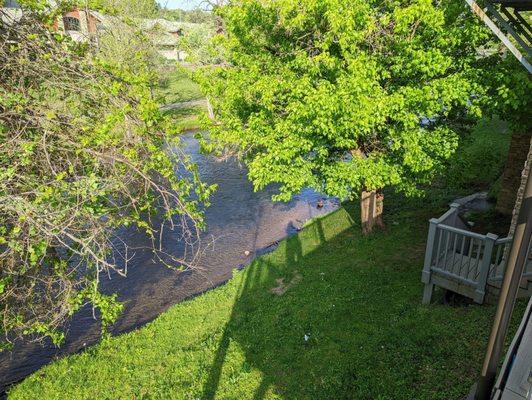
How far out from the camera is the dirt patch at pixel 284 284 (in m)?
11.3

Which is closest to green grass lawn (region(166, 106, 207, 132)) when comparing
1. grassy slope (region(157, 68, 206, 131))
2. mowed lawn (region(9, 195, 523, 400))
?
grassy slope (region(157, 68, 206, 131))

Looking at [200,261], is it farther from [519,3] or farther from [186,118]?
[186,118]

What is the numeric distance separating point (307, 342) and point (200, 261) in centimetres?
730

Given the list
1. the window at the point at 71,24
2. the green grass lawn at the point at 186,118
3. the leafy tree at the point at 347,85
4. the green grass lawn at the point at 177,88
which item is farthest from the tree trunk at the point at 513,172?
the green grass lawn at the point at 177,88

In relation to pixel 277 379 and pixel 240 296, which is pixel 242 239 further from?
pixel 277 379

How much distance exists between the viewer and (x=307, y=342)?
8.38 meters

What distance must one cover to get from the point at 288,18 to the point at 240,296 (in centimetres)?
818

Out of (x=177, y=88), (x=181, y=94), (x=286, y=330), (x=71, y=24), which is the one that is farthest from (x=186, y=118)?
(x=286, y=330)

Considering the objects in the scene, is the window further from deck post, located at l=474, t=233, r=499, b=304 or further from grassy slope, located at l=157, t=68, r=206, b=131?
grassy slope, located at l=157, t=68, r=206, b=131

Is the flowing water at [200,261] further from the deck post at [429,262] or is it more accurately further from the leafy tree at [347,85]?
the deck post at [429,262]

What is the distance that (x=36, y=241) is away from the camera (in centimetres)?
A: 466

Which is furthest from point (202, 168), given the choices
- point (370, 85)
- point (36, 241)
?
point (36, 241)

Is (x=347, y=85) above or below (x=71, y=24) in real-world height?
below

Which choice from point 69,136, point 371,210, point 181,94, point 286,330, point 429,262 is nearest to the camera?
point 69,136
